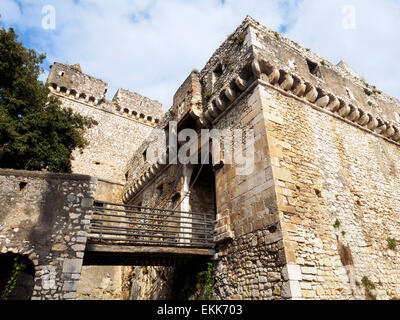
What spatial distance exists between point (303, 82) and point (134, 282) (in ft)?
34.0

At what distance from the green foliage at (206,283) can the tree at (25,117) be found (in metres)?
6.57

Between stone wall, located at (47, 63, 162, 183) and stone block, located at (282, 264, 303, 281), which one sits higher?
stone wall, located at (47, 63, 162, 183)

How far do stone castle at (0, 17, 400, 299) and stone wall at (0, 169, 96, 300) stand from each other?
21 millimetres

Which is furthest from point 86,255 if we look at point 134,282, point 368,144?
point 368,144

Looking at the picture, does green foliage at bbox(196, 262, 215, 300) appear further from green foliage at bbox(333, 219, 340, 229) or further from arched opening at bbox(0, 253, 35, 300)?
arched opening at bbox(0, 253, 35, 300)

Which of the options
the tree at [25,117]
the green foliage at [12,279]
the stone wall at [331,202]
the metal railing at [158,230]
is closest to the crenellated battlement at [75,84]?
the tree at [25,117]

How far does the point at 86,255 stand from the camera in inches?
255

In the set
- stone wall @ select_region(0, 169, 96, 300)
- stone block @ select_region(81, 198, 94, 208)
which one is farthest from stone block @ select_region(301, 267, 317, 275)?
stone block @ select_region(81, 198, 94, 208)

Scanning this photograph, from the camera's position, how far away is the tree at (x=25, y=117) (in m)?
8.83

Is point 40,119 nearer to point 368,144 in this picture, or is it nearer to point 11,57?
point 11,57

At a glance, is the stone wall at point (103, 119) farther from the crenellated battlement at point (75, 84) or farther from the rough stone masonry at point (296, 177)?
the rough stone masonry at point (296, 177)

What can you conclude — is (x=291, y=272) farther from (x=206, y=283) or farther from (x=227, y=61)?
(x=227, y=61)

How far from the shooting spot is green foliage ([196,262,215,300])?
707 cm

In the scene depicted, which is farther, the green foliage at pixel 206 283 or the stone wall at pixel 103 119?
the stone wall at pixel 103 119
